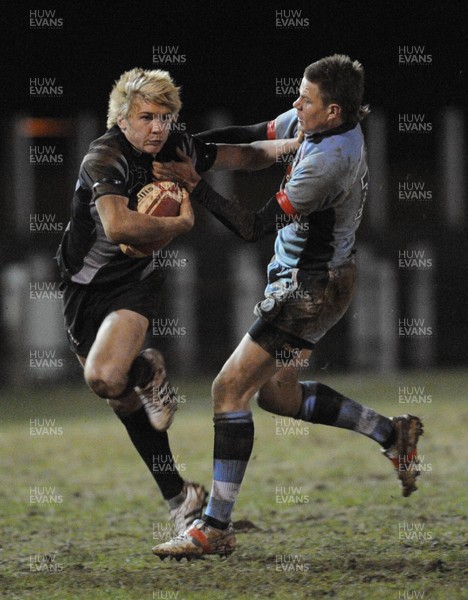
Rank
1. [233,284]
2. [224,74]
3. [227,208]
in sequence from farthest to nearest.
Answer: [224,74] < [233,284] < [227,208]

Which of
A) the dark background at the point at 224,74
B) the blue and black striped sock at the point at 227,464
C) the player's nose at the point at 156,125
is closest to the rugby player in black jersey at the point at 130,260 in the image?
the player's nose at the point at 156,125

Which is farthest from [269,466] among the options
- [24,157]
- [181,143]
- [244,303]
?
[24,157]

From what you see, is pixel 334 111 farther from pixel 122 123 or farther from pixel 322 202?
pixel 122 123

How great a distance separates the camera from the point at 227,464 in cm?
529

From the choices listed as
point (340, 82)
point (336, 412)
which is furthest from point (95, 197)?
point (336, 412)

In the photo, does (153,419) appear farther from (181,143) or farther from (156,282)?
(181,143)

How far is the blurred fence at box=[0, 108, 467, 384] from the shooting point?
523 inches

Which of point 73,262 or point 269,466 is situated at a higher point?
point 73,262

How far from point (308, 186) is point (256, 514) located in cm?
253

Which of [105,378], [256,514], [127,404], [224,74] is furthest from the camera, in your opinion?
[224,74]

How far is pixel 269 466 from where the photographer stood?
8617mm

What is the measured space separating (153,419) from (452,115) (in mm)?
10616

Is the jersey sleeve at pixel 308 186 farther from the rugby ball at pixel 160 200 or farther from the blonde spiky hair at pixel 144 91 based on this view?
the blonde spiky hair at pixel 144 91

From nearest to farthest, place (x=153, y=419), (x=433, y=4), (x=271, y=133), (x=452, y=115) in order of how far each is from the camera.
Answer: (x=153, y=419)
(x=271, y=133)
(x=433, y=4)
(x=452, y=115)
